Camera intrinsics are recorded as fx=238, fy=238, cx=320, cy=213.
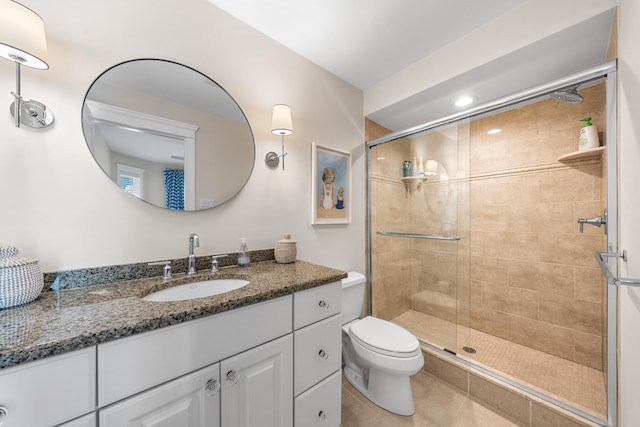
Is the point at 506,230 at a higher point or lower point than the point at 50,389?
higher

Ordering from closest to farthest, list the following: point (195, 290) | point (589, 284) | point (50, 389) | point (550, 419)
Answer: point (50, 389) → point (195, 290) → point (550, 419) → point (589, 284)

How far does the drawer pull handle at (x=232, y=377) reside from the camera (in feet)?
2.77

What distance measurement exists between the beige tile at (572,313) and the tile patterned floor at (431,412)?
0.99 meters

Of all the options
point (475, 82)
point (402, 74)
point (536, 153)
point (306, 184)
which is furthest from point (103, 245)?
point (536, 153)

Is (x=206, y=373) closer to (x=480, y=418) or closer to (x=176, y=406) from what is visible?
(x=176, y=406)

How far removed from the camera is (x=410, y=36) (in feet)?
5.18

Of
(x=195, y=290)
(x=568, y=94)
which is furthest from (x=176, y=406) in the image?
(x=568, y=94)

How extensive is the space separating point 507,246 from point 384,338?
4.98ft

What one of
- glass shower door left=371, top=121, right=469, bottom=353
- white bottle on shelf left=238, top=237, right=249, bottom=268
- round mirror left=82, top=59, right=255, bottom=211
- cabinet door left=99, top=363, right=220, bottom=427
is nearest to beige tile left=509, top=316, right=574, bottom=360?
glass shower door left=371, top=121, right=469, bottom=353

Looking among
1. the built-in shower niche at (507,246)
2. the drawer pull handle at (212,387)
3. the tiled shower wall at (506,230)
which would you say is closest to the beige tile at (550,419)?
the built-in shower niche at (507,246)

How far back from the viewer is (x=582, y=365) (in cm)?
178

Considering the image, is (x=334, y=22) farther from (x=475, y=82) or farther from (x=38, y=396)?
(x=38, y=396)

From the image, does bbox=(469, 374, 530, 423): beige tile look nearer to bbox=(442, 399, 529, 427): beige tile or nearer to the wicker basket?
bbox=(442, 399, 529, 427): beige tile

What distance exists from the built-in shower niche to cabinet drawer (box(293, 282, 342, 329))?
1.12 meters
